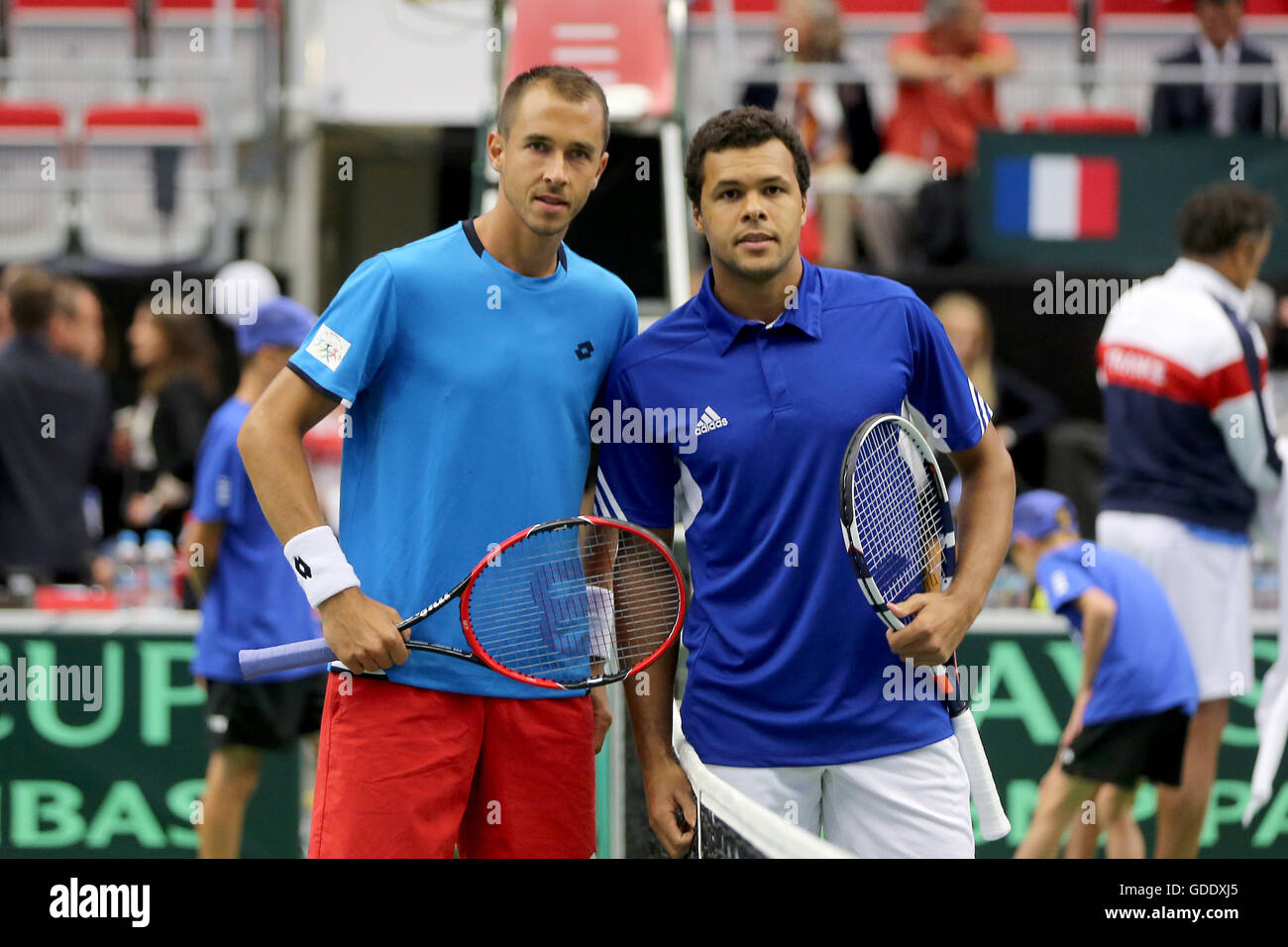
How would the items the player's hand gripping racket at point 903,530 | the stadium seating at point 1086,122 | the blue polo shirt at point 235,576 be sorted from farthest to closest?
the stadium seating at point 1086,122
the blue polo shirt at point 235,576
the player's hand gripping racket at point 903,530

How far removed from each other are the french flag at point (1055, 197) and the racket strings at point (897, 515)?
17.7ft

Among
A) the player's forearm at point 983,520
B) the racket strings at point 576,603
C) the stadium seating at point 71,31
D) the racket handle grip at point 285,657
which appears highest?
the stadium seating at point 71,31

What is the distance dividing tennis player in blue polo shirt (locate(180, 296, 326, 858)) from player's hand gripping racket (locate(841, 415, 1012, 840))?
9.43 ft

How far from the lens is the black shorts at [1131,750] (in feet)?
17.0

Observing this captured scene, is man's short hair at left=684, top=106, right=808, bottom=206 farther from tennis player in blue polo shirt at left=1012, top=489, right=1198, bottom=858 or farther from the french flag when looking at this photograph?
the french flag

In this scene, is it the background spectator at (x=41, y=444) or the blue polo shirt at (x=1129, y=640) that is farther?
the background spectator at (x=41, y=444)

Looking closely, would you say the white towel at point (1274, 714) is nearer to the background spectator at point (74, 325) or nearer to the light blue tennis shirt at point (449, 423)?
the light blue tennis shirt at point (449, 423)

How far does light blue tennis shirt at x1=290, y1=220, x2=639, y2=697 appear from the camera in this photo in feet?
10.1

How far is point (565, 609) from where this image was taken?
3.21 meters

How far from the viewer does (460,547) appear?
312cm

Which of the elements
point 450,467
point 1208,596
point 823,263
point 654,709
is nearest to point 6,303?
point 823,263

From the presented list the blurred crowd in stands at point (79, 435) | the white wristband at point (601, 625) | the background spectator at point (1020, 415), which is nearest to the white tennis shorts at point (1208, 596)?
the background spectator at point (1020, 415)
